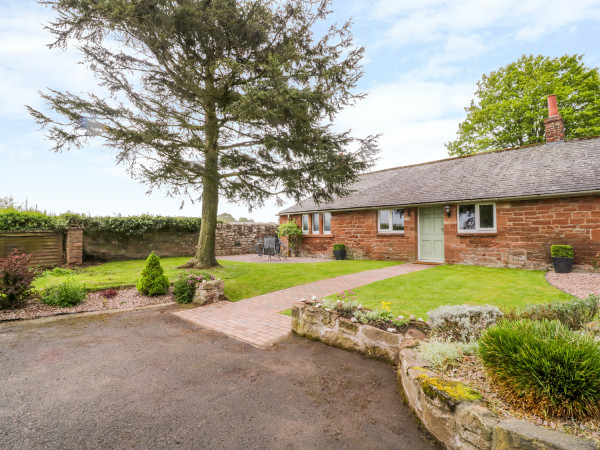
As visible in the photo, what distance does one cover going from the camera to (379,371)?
10.3ft

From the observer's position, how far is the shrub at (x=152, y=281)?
655 cm

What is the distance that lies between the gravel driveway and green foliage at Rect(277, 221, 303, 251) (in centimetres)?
1214

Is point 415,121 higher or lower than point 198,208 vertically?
higher

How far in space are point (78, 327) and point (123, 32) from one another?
25.1 ft

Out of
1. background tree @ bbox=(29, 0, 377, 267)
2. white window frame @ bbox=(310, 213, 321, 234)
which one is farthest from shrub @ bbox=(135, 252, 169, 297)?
white window frame @ bbox=(310, 213, 321, 234)

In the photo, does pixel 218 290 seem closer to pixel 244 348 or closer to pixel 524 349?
pixel 244 348

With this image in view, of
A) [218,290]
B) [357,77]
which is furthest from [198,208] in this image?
[357,77]

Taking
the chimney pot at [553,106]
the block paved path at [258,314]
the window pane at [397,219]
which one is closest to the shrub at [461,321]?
the block paved path at [258,314]

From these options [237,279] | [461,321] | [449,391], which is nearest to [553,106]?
[461,321]

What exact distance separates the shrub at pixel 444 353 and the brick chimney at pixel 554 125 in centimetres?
1430

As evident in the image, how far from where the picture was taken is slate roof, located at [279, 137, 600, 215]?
369 inches

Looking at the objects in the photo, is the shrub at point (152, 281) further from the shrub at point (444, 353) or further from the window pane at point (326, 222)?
the window pane at point (326, 222)

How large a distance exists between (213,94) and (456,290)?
8.55 metres

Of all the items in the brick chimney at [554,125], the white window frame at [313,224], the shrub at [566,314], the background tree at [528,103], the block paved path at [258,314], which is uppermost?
the background tree at [528,103]
